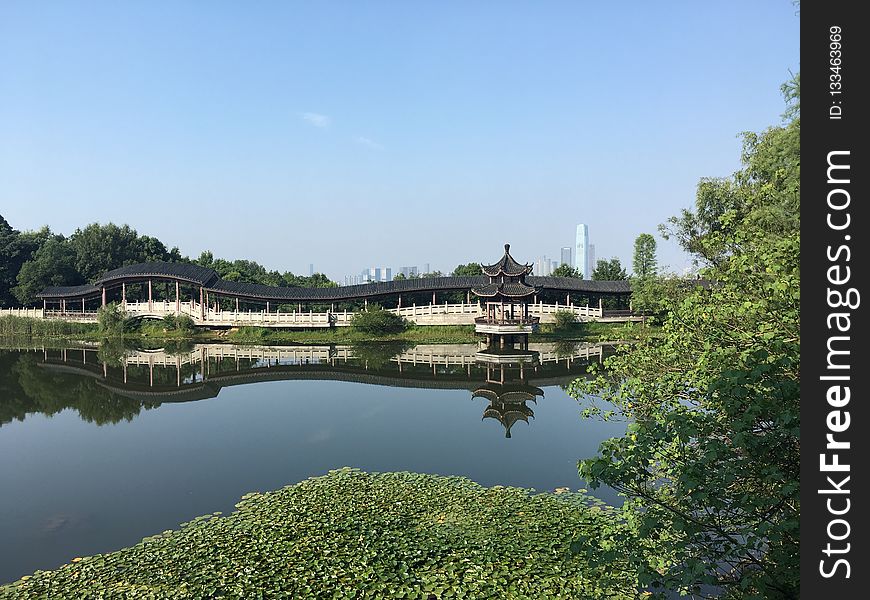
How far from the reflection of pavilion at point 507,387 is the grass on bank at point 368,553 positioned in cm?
472

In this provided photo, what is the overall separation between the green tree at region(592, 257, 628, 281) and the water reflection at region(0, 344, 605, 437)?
1640cm

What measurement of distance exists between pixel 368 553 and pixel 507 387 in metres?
12.2

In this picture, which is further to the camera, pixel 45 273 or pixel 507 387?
pixel 45 273

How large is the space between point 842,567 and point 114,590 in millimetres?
6920

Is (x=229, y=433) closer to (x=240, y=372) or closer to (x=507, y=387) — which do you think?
(x=240, y=372)

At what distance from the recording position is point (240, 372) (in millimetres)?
21516

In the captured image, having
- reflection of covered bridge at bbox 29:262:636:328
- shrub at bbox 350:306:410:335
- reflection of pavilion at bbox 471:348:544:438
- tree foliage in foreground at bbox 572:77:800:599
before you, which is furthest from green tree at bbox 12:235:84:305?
tree foliage in foreground at bbox 572:77:800:599

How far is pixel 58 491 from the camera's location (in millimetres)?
9172

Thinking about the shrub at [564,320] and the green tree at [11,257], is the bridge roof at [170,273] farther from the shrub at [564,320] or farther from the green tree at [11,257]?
the shrub at [564,320]

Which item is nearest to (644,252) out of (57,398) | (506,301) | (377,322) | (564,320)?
(564,320)

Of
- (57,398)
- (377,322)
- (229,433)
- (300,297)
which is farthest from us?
(300,297)

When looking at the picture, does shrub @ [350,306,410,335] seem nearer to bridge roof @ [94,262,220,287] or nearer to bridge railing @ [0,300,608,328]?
bridge railing @ [0,300,608,328]

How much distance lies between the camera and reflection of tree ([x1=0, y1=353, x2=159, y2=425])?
14984 mm

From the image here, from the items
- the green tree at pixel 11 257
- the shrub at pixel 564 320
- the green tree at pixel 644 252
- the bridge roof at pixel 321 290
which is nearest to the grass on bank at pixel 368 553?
the shrub at pixel 564 320
